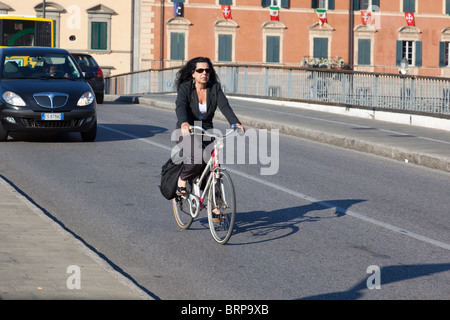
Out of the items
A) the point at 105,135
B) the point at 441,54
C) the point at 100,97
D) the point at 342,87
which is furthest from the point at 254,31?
the point at 105,135

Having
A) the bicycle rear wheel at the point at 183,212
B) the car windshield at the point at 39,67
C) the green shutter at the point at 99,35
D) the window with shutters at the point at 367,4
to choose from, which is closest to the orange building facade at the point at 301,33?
the window with shutters at the point at 367,4

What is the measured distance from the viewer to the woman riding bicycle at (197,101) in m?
8.13

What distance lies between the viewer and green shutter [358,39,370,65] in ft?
193

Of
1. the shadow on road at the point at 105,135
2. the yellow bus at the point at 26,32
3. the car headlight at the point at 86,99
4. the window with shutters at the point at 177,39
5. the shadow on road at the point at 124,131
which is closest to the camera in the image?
the car headlight at the point at 86,99

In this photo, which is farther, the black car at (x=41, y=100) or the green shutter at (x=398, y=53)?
the green shutter at (x=398, y=53)

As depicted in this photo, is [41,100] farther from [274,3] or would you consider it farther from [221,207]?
[274,3]

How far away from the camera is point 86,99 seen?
16.0 metres

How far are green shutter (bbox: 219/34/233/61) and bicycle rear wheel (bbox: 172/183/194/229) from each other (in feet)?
160

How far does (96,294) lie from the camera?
19.2 ft

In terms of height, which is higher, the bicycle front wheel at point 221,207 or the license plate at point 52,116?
the license plate at point 52,116

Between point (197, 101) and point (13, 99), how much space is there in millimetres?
8106

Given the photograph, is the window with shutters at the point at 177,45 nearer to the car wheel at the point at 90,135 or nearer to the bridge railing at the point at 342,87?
the bridge railing at the point at 342,87

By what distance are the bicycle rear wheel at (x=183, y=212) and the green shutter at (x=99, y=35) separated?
49.4m
